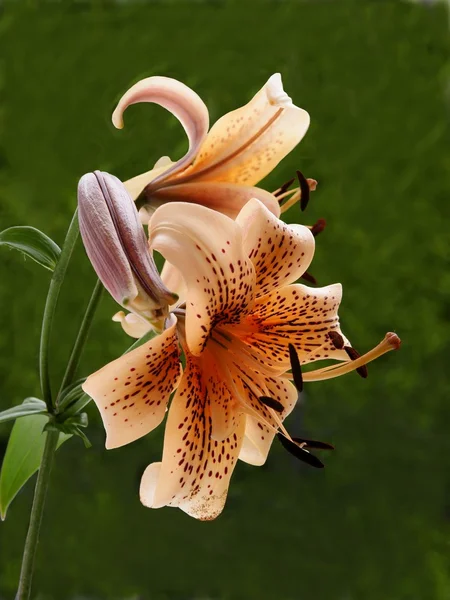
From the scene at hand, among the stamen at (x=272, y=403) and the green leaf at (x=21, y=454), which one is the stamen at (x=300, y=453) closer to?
the stamen at (x=272, y=403)

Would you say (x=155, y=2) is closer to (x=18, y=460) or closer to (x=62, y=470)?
(x=62, y=470)

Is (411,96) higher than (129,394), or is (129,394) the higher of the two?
(411,96)

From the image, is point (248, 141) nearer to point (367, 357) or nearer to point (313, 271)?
point (367, 357)

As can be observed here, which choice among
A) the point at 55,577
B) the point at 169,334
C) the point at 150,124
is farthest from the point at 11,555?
the point at 169,334

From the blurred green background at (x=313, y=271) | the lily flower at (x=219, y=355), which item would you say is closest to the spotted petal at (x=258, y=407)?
the lily flower at (x=219, y=355)

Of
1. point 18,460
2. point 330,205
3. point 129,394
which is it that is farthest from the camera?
point 330,205

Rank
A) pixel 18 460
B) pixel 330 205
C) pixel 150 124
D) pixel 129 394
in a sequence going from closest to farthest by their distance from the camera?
pixel 129 394 < pixel 18 460 < pixel 150 124 < pixel 330 205

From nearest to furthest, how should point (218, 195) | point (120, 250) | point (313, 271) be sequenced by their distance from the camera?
point (120, 250)
point (218, 195)
point (313, 271)

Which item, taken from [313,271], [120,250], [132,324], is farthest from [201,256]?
[313,271]
